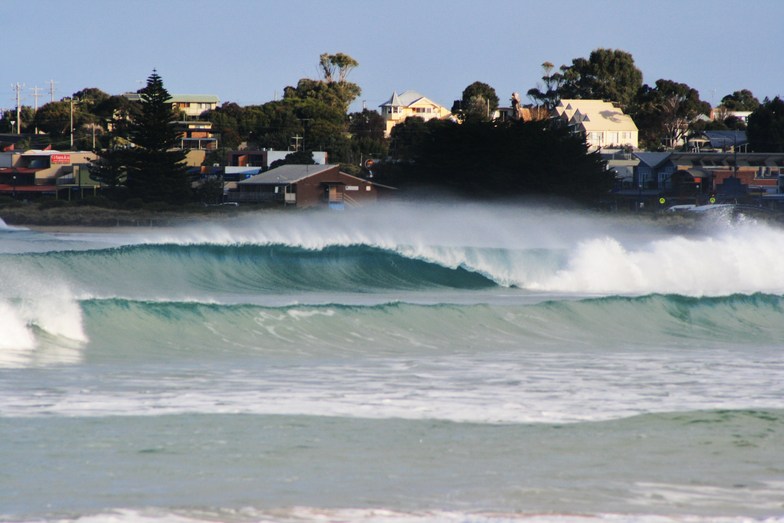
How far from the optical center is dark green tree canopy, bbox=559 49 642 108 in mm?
125688

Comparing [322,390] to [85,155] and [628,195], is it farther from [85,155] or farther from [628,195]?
[85,155]

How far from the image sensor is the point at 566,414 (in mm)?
9586

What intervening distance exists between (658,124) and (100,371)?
4222 inches

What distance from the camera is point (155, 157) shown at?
6912 cm

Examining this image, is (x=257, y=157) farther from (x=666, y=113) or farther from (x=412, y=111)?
(x=412, y=111)

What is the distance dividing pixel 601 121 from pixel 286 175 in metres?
48.5

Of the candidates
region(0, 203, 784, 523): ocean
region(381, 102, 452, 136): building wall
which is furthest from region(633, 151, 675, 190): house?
region(0, 203, 784, 523): ocean

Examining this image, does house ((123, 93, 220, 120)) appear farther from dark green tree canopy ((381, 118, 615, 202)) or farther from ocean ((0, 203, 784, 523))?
ocean ((0, 203, 784, 523))

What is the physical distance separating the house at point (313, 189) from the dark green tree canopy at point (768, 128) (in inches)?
1481

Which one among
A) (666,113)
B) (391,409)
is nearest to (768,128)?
(666,113)

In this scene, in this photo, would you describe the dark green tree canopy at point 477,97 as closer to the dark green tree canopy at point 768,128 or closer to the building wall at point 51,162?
the dark green tree canopy at point 768,128

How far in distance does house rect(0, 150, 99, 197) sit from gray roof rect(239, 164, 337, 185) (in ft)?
51.2

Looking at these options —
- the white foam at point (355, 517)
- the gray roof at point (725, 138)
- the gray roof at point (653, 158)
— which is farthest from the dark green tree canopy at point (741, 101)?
the white foam at point (355, 517)

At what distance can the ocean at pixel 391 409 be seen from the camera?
23.4 ft
